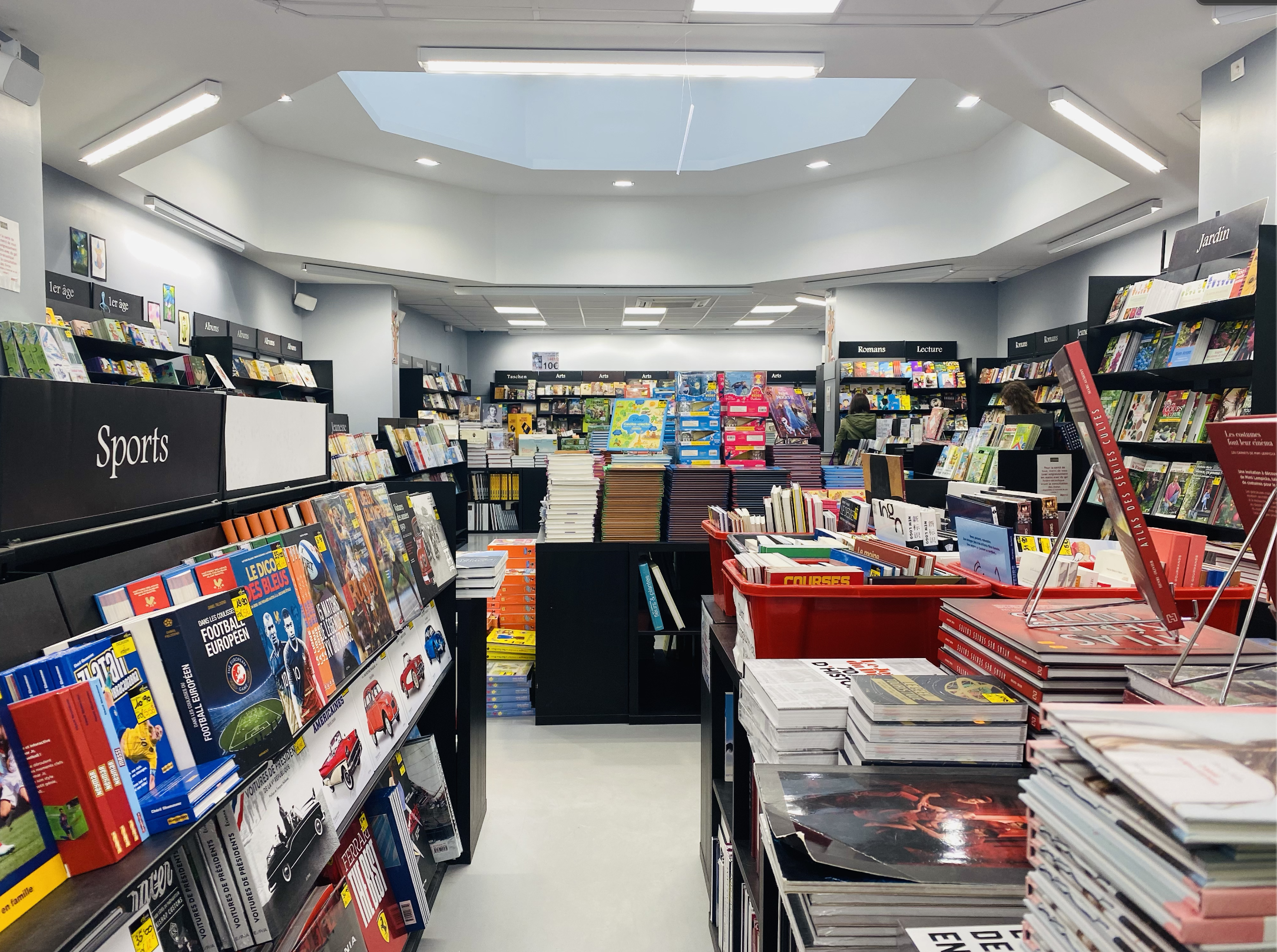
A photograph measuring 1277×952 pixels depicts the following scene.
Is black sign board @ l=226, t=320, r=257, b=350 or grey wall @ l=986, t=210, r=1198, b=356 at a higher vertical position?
grey wall @ l=986, t=210, r=1198, b=356

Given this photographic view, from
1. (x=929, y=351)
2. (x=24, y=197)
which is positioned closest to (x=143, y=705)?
(x=24, y=197)

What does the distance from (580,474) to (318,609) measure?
236 centimetres

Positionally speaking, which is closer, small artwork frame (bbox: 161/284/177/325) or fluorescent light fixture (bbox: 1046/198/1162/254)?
fluorescent light fixture (bbox: 1046/198/1162/254)

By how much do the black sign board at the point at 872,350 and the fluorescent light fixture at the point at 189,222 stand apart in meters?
7.45

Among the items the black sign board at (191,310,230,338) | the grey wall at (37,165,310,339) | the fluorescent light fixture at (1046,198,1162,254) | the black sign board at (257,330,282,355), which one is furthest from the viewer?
the black sign board at (257,330,282,355)

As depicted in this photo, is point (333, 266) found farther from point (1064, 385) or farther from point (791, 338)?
point (791, 338)

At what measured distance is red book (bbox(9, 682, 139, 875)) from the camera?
0.78m

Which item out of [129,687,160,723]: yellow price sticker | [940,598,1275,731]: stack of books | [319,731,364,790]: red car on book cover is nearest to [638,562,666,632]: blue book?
[319,731,364,790]: red car on book cover

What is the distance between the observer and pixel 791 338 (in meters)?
17.2

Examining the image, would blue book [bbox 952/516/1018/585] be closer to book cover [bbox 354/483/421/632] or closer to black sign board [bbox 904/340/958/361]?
book cover [bbox 354/483/421/632]

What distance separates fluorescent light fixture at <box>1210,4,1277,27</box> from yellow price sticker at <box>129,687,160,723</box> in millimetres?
4728

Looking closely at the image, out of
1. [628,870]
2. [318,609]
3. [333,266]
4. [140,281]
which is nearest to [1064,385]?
[318,609]

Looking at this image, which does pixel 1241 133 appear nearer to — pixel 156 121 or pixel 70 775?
pixel 70 775

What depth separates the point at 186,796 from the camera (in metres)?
0.90
